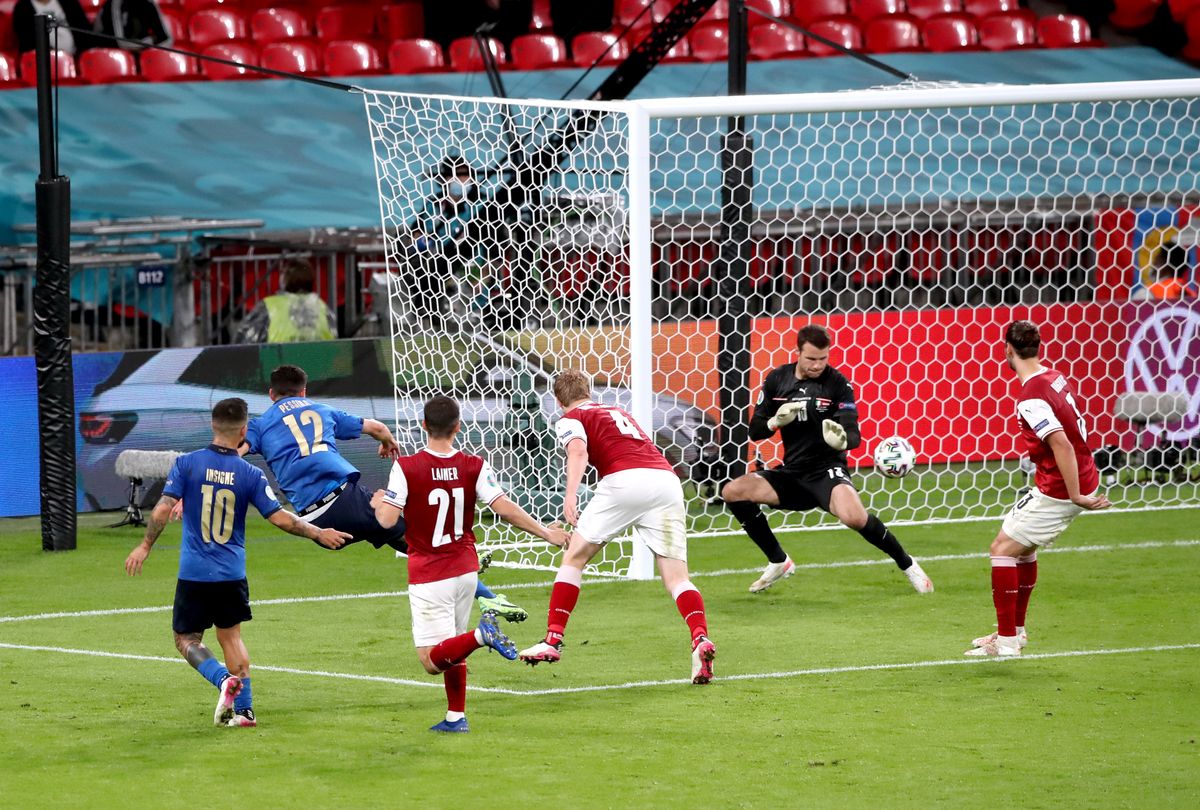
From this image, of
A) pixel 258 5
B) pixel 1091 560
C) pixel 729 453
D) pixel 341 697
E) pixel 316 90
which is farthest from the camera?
pixel 258 5

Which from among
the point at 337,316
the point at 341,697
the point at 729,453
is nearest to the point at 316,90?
the point at 337,316

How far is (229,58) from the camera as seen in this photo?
19844 mm

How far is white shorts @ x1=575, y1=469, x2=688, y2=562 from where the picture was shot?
7902mm

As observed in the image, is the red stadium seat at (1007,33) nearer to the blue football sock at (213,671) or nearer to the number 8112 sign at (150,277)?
the number 8112 sign at (150,277)

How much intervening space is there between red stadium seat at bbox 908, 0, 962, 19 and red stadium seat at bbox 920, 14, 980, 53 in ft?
2.09

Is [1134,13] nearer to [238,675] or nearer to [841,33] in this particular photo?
[841,33]

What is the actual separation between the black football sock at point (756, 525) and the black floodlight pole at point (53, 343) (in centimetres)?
494

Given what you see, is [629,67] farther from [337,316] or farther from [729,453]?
[729,453]

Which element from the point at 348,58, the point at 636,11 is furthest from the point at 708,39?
the point at 348,58

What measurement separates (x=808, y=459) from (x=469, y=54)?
34.7 ft

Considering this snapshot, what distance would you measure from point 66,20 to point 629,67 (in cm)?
753

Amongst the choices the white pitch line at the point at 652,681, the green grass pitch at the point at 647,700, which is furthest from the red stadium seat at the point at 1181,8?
the white pitch line at the point at 652,681

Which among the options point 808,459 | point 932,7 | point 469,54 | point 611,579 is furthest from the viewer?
point 932,7

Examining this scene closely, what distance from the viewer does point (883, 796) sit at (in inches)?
220
